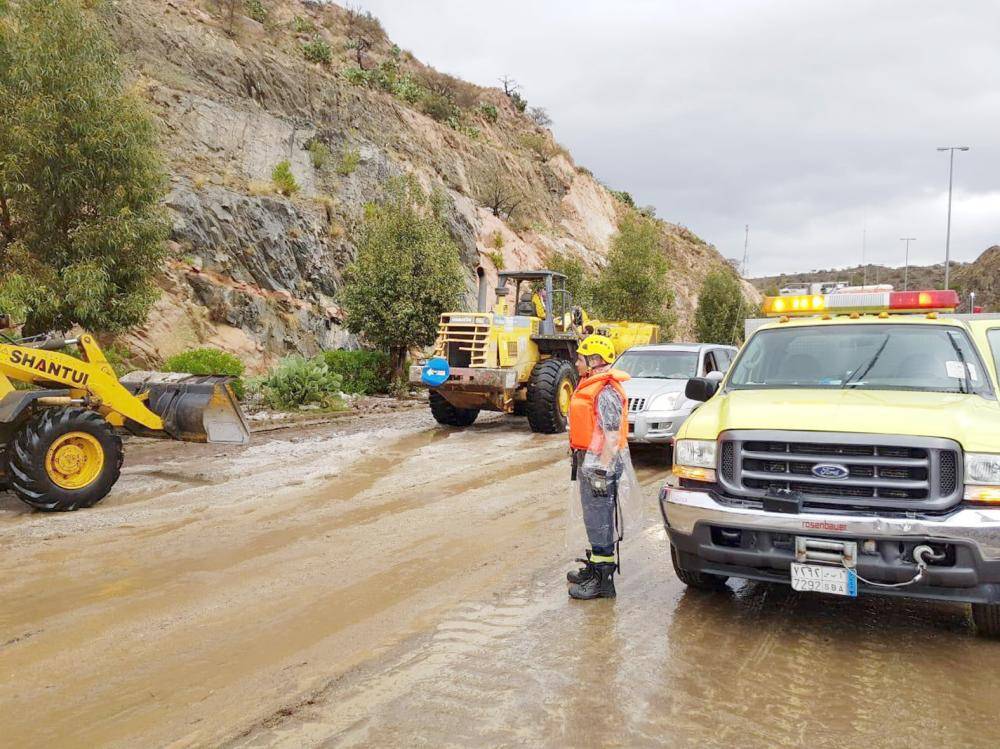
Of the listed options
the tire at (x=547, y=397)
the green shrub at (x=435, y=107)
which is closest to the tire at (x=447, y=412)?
the tire at (x=547, y=397)

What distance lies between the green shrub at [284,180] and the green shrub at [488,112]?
29.2 meters

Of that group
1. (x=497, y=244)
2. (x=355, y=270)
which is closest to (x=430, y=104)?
(x=497, y=244)

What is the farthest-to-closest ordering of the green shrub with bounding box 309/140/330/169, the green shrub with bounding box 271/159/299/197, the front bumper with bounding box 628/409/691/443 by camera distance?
the green shrub with bounding box 309/140/330/169
the green shrub with bounding box 271/159/299/197
the front bumper with bounding box 628/409/691/443

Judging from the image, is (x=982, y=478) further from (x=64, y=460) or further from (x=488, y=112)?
(x=488, y=112)

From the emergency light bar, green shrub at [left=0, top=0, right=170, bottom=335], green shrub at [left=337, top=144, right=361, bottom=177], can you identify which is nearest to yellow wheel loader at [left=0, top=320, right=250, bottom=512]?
green shrub at [left=0, top=0, right=170, bottom=335]

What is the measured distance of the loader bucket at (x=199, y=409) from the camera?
8805 millimetres

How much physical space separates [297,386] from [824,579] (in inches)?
493

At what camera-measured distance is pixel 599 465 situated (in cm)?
496

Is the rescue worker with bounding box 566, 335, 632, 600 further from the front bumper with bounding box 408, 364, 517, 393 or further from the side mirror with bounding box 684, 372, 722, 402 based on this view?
the front bumper with bounding box 408, 364, 517, 393

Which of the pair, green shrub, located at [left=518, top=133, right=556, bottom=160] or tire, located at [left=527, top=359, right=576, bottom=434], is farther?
green shrub, located at [left=518, top=133, right=556, bottom=160]

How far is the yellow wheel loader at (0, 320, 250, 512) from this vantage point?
286 inches

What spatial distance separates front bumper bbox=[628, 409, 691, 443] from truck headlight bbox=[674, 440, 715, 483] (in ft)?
17.9

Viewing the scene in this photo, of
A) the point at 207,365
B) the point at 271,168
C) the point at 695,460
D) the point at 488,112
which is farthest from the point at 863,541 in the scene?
the point at 488,112

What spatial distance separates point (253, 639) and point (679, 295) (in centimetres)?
5439
